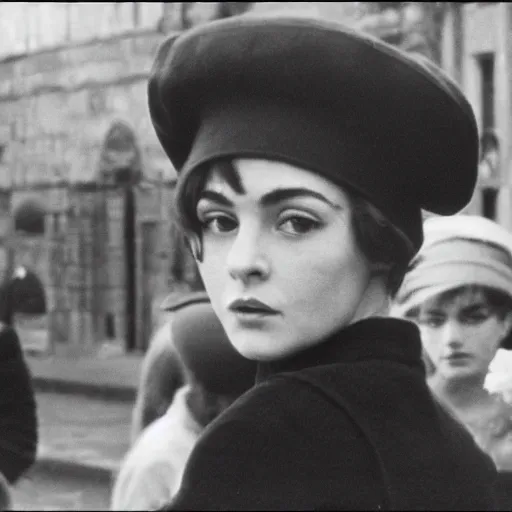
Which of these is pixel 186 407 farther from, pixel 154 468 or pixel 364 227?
pixel 364 227

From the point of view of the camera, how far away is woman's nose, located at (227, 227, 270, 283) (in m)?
1.04

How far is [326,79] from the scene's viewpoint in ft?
3.40

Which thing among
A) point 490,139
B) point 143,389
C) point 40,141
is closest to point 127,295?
point 40,141

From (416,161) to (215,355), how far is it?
38 centimetres

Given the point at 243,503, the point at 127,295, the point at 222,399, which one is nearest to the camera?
the point at 243,503

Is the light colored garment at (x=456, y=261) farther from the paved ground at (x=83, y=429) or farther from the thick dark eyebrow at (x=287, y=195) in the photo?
the paved ground at (x=83, y=429)

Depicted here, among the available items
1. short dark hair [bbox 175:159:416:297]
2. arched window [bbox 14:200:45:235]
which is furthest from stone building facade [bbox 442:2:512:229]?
short dark hair [bbox 175:159:416:297]

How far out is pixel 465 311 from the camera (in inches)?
62.9

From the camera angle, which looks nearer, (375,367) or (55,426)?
(375,367)

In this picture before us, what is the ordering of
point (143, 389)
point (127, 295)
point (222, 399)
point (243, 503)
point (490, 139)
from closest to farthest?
point (243, 503)
point (222, 399)
point (143, 389)
point (490, 139)
point (127, 295)

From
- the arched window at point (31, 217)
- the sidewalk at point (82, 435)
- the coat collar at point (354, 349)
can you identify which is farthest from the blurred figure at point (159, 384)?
the arched window at point (31, 217)

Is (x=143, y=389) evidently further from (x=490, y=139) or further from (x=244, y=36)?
(x=490, y=139)

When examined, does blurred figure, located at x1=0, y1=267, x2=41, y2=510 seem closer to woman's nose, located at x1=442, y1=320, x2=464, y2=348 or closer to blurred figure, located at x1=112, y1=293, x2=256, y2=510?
blurred figure, located at x1=112, y1=293, x2=256, y2=510

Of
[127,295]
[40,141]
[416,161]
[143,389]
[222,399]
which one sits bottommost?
[127,295]
